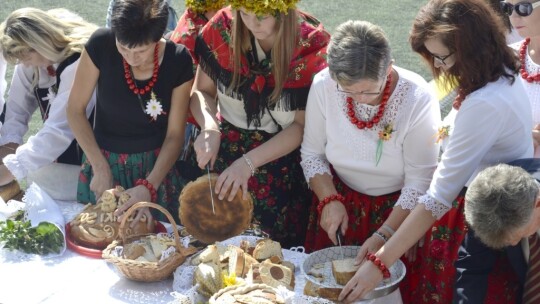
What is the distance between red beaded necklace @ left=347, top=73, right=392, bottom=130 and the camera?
3033 millimetres

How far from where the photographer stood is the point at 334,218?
3.09 m

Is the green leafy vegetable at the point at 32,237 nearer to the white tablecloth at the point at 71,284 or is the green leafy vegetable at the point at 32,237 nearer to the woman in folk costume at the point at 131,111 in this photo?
the white tablecloth at the point at 71,284

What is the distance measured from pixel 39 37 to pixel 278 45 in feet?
4.03

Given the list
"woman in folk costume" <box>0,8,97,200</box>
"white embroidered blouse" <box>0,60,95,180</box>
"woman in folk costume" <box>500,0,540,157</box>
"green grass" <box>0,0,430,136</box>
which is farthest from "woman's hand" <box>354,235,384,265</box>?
"green grass" <box>0,0,430,136</box>

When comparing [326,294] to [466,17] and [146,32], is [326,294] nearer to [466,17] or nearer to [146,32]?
[466,17]

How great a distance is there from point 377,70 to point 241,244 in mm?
827

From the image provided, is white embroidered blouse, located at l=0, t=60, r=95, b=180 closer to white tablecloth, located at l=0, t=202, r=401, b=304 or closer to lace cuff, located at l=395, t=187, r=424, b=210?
white tablecloth, located at l=0, t=202, r=401, b=304

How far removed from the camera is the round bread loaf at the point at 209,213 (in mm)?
3100

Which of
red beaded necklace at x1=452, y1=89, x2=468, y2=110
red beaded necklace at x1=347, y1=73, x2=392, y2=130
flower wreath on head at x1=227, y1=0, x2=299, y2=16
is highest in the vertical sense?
flower wreath on head at x1=227, y1=0, x2=299, y2=16

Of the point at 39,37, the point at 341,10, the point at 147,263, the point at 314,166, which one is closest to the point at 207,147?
the point at 314,166

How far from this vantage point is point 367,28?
2814mm

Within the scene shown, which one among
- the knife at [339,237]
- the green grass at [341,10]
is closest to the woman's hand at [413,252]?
the knife at [339,237]

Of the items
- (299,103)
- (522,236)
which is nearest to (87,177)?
(299,103)

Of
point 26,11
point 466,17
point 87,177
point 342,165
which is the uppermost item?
point 466,17
